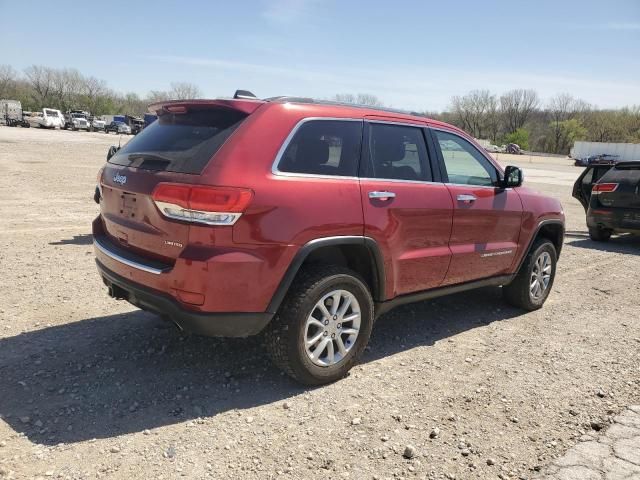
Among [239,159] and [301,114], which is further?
[301,114]

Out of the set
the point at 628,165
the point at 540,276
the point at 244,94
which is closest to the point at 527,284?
the point at 540,276

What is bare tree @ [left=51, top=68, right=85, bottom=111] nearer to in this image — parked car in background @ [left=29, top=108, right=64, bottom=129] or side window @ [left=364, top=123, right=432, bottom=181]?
parked car in background @ [left=29, top=108, right=64, bottom=129]

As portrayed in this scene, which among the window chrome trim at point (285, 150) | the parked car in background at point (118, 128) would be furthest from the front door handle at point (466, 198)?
the parked car in background at point (118, 128)

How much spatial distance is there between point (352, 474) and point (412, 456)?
39 centimetres

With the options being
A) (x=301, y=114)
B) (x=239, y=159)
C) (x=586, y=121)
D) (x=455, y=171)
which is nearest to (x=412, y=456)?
(x=239, y=159)

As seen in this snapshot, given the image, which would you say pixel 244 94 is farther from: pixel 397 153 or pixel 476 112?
pixel 476 112

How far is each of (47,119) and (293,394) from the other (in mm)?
60257

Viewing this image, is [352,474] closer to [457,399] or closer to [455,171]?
[457,399]

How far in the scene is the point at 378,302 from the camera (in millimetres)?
3773

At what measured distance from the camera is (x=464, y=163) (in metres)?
4.52

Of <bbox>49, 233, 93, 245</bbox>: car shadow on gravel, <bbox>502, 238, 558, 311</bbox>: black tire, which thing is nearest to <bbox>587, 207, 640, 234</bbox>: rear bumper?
<bbox>502, 238, 558, 311</bbox>: black tire

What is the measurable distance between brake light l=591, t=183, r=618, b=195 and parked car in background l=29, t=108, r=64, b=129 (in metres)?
57.4

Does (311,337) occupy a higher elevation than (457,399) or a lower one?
higher

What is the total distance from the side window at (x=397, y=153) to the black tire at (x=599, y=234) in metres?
7.46
